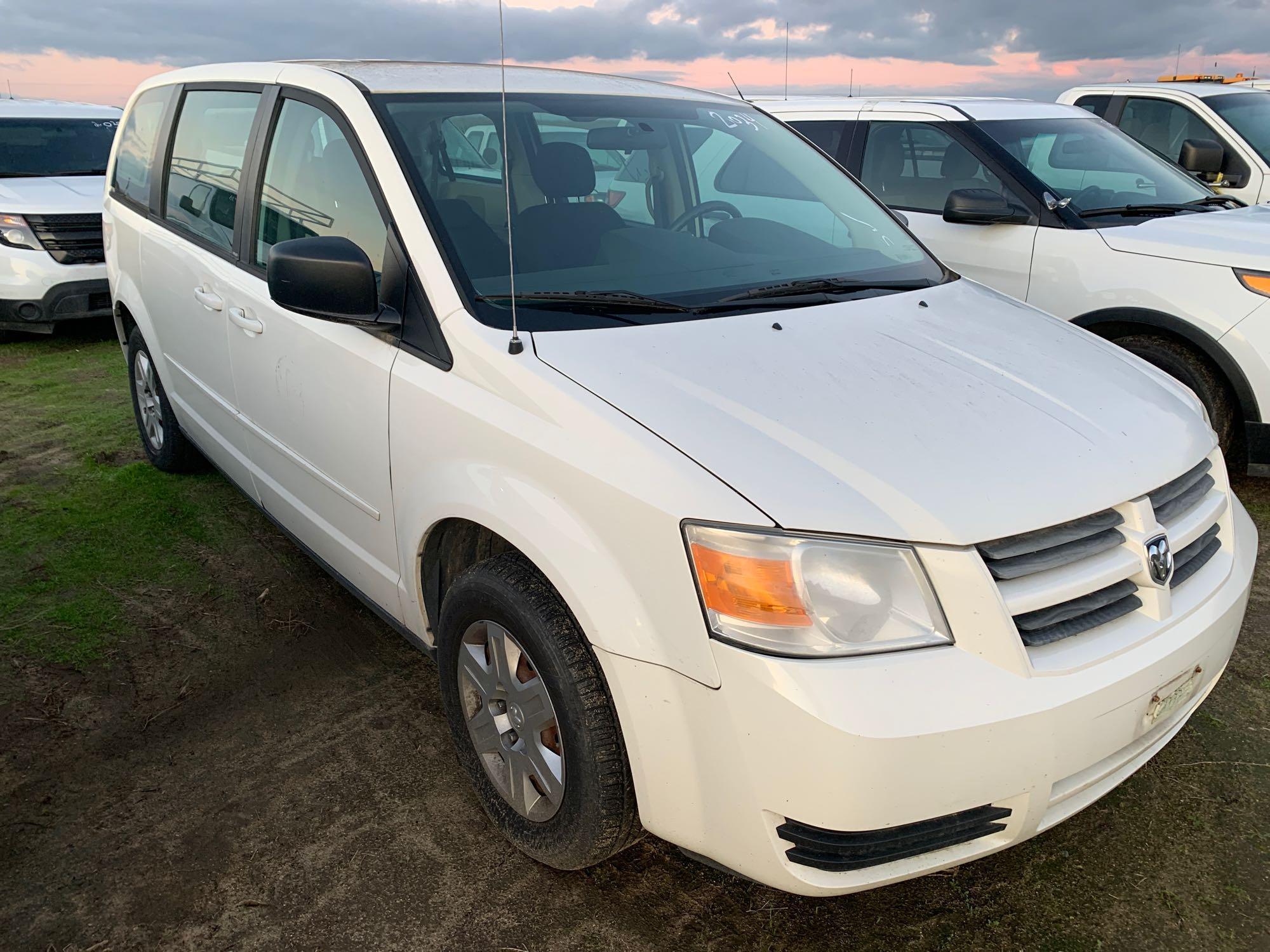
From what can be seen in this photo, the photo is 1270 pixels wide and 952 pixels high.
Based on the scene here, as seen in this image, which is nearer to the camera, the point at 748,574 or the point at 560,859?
the point at 748,574

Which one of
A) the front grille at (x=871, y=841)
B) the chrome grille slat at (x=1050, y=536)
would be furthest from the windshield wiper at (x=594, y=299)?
the front grille at (x=871, y=841)

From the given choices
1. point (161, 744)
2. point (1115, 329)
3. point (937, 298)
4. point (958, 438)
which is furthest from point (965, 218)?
point (161, 744)

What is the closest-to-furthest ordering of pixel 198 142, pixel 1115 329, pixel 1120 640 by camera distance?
1. pixel 1120 640
2. pixel 198 142
3. pixel 1115 329

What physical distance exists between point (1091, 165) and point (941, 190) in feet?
2.54

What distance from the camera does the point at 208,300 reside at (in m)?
3.37

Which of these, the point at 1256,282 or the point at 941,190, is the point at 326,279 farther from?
the point at 941,190

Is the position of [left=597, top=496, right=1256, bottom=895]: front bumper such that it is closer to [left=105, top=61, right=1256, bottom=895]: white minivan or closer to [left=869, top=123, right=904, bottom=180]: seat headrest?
[left=105, top=61, right=1256, bottom=895]: white minivan

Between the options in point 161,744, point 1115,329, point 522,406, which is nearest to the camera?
point 522,406

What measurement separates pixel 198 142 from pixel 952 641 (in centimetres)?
333

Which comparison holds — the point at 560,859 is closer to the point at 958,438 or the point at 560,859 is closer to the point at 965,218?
the point at 958,438

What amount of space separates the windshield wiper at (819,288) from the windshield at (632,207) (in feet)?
0.04

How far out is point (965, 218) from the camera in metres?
4.80

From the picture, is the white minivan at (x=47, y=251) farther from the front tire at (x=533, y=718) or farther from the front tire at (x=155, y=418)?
the front tire at (x=533, y=718)

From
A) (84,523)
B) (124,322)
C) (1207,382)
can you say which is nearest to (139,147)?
(124,322)
